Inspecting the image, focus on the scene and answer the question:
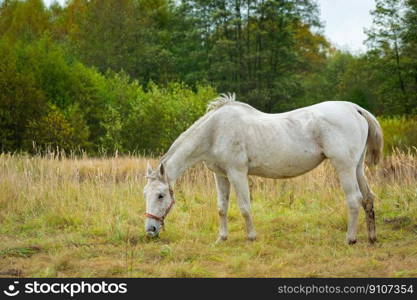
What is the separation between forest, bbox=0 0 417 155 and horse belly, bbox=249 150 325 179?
15.3 meters

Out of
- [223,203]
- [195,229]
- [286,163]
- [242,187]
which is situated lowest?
[195,229]

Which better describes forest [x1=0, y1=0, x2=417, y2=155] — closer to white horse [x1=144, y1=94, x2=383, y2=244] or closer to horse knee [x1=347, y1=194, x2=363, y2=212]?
white horse [x1=144, y1=94, x2=383, y2=244]

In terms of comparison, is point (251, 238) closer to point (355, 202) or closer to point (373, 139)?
point (355, 202)

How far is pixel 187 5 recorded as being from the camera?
3925cm

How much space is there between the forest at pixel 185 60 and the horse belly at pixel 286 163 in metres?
15.3

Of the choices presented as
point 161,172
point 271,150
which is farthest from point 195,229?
point 271,150

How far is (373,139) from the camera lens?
6.93 meters

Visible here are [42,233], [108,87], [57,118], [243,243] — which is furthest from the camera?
[108,87]

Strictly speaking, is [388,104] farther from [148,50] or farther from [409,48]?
[148,50]

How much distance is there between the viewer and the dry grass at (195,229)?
5.62 metres

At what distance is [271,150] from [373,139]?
1.41m

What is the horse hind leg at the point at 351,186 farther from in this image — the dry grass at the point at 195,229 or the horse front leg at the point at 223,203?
the horse front leg at the point at 223,203

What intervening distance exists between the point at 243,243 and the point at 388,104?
28.8 meters

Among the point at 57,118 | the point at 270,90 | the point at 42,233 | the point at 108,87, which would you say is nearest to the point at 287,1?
the point at 270,90
